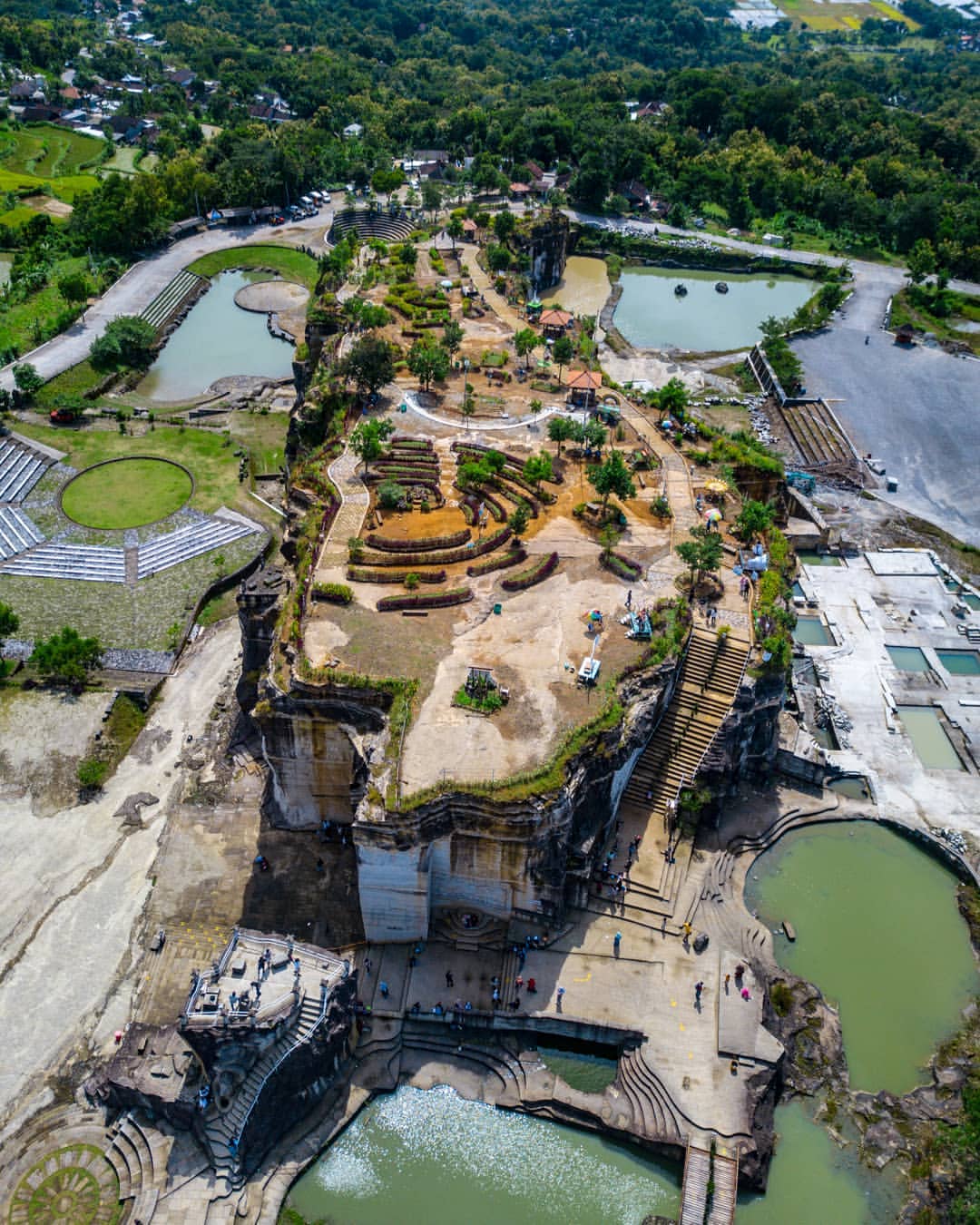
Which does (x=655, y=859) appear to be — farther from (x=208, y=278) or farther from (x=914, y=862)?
(x=208, y=278)

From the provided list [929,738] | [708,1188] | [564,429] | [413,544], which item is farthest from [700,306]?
[708,1188]

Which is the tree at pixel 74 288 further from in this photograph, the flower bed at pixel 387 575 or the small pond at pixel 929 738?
the small pond at pixel 929 738

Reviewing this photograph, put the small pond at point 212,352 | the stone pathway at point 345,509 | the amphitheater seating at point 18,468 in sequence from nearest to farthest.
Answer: the stone pathway at point 345,509
the amphitheater seating at point 18,468
the small pond at point 212,352

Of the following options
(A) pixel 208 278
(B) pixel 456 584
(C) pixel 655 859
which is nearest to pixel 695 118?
(A) pixel 208 278

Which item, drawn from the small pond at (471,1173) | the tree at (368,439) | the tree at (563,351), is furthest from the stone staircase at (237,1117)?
the tree at (563,351)

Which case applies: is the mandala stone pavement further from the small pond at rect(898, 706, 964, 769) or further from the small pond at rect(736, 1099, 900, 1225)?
the small pond at rect(898, 706, 964, 769)
